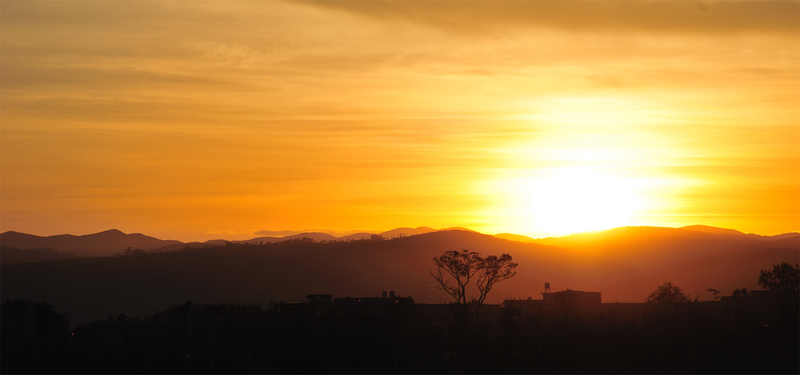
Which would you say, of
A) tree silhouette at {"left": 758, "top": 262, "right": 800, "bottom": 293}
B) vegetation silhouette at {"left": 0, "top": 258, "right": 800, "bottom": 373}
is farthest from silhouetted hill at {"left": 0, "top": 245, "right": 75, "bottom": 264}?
tree silhouette at {"left": 758, "top": 262, "right": 800, "bottom": 293}

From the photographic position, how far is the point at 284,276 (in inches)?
6078

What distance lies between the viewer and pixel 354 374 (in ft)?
119

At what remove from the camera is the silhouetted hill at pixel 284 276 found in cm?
12694

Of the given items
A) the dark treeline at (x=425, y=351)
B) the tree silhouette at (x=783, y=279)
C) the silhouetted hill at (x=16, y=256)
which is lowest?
the dark treeline at (x=425, y=351)

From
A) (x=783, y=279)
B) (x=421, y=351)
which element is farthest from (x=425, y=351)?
(x=783, y=279)

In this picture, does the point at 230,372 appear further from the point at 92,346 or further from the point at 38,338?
the point at 38,338

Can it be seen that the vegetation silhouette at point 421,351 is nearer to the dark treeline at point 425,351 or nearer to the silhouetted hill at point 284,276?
the dark treeline at point 425,351

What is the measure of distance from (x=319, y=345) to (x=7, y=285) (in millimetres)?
98222

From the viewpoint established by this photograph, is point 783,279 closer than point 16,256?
Yes

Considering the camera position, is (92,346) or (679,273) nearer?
(92,346)

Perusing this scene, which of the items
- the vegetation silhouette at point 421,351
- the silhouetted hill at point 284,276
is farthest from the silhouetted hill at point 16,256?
the vegetation silhouette at point 421,351

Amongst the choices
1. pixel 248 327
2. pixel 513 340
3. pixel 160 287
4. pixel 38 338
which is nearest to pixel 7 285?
pixel 160 287

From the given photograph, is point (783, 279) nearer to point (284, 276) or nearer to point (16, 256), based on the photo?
point (284, 276)

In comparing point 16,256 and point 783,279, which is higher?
point 16,256
